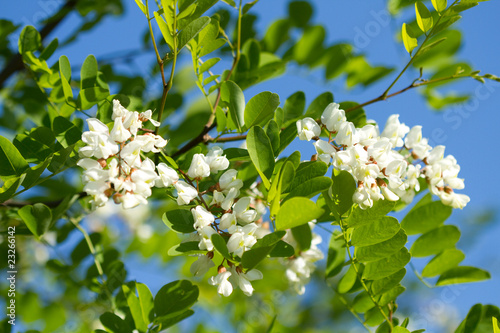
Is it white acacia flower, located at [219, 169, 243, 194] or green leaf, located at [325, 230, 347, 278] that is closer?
white acacia flower, located at [219, 169, 243, 194]

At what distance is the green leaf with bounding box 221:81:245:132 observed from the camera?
1.03m

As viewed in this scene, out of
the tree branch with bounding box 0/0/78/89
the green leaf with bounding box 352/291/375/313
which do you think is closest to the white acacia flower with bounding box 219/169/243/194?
the green leaf with bounding box 352/291/375/313

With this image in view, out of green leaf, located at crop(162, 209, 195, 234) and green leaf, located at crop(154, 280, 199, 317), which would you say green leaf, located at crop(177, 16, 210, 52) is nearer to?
green leaf, located at crop(162, 209, 195, 234)

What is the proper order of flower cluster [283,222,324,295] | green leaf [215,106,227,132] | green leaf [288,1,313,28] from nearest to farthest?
green leaf [215,106,227,132] < flower cluster [283,222,324,295] < green leaf [288,1,313,28]

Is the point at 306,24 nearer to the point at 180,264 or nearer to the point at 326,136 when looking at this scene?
the point at 326,136

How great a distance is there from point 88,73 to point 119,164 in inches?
15.8

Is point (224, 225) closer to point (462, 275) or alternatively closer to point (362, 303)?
point (362, 303)

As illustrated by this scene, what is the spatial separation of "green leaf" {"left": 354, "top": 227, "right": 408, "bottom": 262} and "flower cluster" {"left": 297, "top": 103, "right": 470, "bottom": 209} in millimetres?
83

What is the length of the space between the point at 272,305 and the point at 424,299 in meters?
1.61

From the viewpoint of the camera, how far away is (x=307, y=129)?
100 centimetres

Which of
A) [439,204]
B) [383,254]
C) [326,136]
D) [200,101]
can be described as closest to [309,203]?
[383,254]

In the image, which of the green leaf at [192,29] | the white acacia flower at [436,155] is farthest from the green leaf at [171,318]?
the white acacia flower at [436,155]

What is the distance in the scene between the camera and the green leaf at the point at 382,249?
0.93 metres

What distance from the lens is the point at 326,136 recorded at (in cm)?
112
